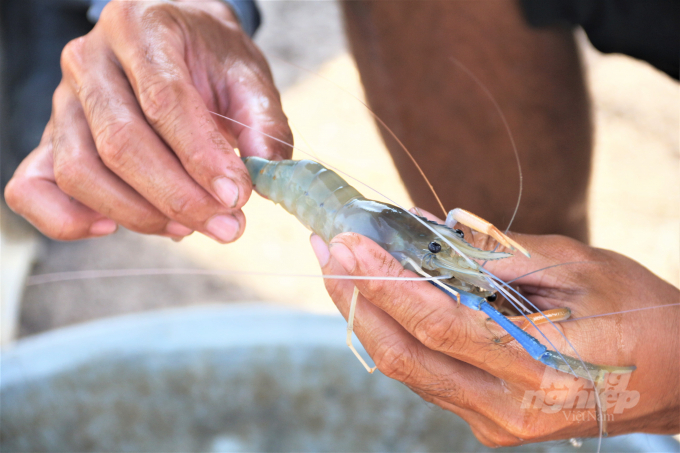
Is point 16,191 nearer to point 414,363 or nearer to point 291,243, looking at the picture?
point 414,363

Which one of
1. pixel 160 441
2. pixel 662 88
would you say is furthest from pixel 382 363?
pixel 662 88

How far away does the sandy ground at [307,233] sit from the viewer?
8.11 feet

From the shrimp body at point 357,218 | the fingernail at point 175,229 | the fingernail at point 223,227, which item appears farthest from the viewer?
the fingernail at point 175,229

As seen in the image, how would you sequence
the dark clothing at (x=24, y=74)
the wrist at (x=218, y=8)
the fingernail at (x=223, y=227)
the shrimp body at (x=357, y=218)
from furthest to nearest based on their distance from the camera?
the dark clothing at (x=24, y=74) → the wrist at (x=218, y=8) → the fingernail at (x=223, y=227) → the shrimp body at (x=357, y=218)

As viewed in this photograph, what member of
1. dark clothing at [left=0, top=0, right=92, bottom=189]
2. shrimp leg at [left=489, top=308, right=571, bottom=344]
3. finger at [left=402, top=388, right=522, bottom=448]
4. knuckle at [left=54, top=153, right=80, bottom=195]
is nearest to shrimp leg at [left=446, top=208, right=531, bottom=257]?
shrimp leg at [left=489, top=308, right=571, bottom=344]

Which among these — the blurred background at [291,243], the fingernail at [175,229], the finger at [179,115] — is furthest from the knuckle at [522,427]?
the blurred background at [291,243]

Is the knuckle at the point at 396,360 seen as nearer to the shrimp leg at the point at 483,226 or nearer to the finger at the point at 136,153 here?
the shrimp leg at the point at 483,226

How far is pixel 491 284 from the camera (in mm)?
798

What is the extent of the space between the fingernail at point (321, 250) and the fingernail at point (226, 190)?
0.17 meters

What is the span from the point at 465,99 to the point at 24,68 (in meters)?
2.21

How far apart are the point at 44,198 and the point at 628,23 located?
5.60ft

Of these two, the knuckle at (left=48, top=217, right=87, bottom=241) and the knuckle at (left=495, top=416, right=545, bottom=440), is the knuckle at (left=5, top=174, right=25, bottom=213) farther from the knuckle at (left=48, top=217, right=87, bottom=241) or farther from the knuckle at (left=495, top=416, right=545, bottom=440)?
the knuckle at (left=495, top=416, right=545, bottom=440)

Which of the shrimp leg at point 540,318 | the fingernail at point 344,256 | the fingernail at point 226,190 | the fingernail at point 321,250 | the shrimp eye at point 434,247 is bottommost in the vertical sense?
the fingernail at point 321,250

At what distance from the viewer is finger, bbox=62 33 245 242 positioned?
3.29 feet
